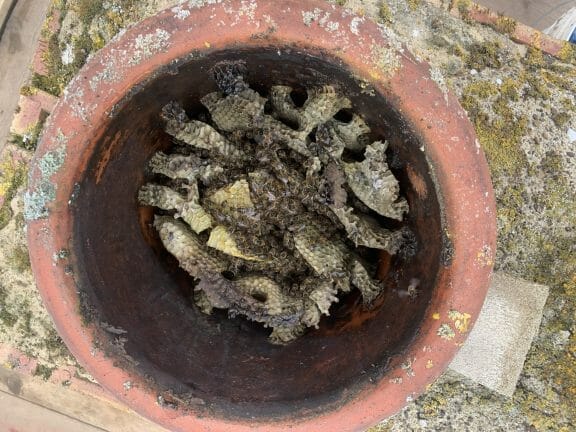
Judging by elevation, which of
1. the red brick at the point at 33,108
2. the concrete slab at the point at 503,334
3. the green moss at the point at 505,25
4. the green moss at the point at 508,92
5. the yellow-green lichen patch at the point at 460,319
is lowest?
the yellow-green lichen patch at the point at 460,319

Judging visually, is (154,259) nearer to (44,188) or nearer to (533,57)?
(44,188)

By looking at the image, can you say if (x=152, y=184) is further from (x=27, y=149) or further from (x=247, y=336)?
(x=27, y=149)

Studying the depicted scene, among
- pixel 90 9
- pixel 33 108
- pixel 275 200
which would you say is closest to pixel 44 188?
pixel 275 200

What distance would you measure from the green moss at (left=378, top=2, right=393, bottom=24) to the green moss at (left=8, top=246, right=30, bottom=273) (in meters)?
1.67

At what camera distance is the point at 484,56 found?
2076 millimetres

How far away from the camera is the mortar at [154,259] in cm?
130

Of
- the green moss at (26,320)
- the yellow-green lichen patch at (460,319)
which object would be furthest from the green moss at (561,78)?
the green moss at (26,320)

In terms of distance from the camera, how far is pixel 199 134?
1.56 meters

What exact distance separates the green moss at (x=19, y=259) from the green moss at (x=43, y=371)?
44cm

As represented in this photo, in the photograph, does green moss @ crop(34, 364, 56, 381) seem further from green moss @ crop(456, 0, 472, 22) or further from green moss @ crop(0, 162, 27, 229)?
green moss @ crop(456, 0, 472, 22)

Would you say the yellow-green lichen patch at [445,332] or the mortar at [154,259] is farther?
the yellow-green lichen patch at [445,332]

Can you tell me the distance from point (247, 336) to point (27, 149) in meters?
1.12

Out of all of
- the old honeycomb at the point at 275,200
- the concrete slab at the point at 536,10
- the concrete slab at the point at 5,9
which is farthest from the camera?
the concrete slab at the point at 536,10

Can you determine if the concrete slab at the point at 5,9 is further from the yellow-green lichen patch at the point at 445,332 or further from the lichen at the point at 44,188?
the yellow-green lichen patch at the point at 445,332
